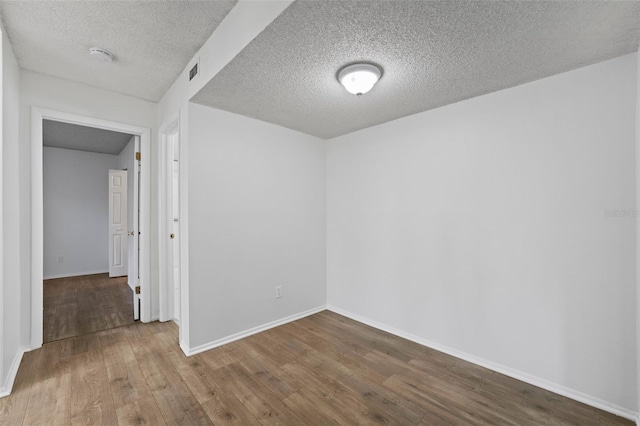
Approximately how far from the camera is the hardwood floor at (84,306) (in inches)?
123

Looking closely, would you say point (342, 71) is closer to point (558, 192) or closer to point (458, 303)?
point (558, 192)

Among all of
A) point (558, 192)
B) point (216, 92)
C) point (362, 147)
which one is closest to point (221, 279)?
point (216, 92)

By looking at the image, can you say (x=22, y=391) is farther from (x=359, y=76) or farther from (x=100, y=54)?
(x=359, y=76)

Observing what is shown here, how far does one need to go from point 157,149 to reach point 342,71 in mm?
2557

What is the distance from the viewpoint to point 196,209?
8.58 feet

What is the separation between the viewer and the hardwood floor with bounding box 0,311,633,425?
179cm

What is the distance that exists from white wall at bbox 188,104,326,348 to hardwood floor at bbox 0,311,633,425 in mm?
439

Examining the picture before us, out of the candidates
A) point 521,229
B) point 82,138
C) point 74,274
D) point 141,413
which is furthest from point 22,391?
point 74,274

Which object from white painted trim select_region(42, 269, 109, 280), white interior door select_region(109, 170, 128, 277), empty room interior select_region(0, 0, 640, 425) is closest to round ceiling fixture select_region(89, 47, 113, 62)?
empty room interior select_region(0, 0, 640, 425)

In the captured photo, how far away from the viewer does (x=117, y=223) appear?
575 cm

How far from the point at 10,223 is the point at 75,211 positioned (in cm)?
442

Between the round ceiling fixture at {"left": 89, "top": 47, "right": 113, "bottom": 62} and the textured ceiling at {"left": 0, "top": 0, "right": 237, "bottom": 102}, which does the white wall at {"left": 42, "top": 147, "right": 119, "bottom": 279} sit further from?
the round ceiling fixture at {"left": 89, "top": 47, "right": 113, "bottom": 62}

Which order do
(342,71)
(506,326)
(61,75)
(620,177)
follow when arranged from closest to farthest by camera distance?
(620,177)
(342,71)
(506,326)
(61,75)

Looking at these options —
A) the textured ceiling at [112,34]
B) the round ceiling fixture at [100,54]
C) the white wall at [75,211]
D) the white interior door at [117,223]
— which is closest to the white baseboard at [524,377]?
the textured ceiling at [112,34]
